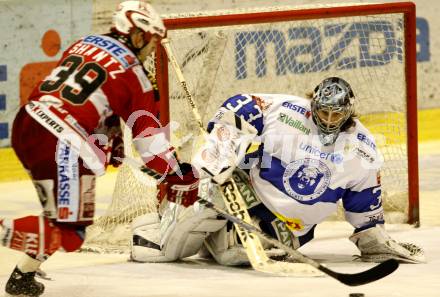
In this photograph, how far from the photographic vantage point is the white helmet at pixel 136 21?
183 inches

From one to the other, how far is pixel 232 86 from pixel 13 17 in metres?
1.79

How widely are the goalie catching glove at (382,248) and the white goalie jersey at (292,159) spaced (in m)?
0.11

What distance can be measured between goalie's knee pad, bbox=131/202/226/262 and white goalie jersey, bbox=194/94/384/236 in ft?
0.72

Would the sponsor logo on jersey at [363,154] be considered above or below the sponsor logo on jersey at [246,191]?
above

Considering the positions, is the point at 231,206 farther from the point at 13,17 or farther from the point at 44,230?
the point at 13,17

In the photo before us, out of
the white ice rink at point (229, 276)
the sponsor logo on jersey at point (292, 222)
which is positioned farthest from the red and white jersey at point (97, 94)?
the sponsor logo on jersey at point (292, 222)

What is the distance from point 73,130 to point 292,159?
1242 millimetres

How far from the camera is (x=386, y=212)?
21.7 ft

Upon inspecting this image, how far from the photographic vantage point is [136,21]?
4.63 meters

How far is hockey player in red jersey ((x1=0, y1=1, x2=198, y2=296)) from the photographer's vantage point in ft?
14.7

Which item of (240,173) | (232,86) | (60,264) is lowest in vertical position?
(60,264)

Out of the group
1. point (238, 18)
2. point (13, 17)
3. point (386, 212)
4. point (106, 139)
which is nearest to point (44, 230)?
point (106, 139)

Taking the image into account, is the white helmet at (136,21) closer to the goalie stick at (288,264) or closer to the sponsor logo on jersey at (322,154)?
the goalie stick at (288,264)

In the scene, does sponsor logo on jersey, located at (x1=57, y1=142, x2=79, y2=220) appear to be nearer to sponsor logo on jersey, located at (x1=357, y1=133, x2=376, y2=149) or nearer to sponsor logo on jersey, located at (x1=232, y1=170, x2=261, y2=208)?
sponsor logo on jersey, located at (x1=232, y1=170, x2=261, y2=208)
